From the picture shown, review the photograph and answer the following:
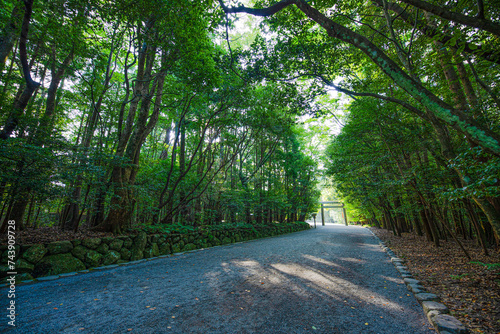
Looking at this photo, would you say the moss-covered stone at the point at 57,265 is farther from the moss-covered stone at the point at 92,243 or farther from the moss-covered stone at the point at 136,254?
the moss-covered stone at the point at 136,254

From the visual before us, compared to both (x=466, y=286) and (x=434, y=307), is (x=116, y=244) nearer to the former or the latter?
(x=434, y=307)

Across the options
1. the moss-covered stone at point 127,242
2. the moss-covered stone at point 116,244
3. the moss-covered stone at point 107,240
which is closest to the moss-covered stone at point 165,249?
the moss-covered stone at point 127,242

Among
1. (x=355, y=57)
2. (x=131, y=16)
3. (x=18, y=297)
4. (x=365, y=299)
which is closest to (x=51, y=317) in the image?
(x=18, y=297)

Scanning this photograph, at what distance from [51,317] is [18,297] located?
3.28 feet

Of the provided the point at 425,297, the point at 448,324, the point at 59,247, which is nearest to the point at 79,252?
the point at 59,247

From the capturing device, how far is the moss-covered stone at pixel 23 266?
2.97 m

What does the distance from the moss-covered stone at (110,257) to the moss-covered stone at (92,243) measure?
0.97 feet

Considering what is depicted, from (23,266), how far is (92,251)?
982 mm

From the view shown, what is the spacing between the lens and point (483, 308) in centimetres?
212

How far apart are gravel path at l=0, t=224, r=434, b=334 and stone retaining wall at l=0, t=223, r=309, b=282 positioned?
412 millimetres

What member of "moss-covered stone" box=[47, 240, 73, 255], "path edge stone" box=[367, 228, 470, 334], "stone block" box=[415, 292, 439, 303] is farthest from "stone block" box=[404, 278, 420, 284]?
"moss-covered stone" box=[47, 240, 73, 255]

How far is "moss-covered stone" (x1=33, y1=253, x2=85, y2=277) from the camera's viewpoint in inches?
125

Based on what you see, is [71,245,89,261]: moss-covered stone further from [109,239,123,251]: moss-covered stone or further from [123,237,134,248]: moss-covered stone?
[123,237,134,248]: moss-covered stone

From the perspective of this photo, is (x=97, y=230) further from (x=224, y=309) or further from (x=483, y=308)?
(x=483, y=308)
